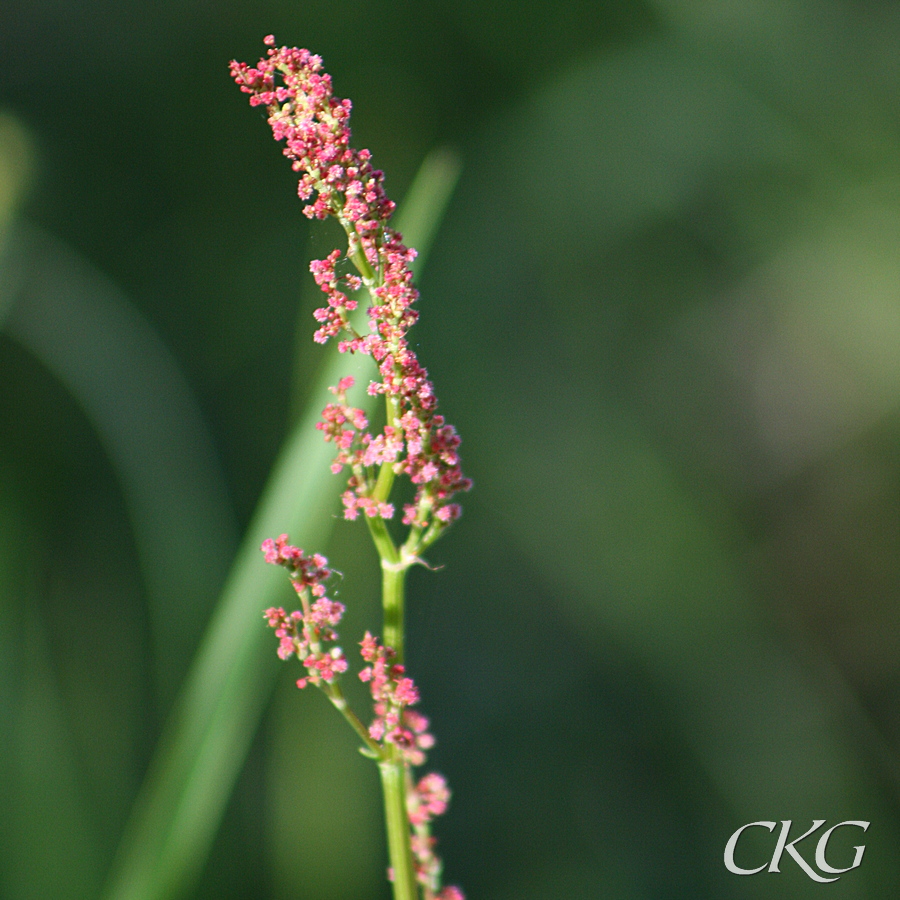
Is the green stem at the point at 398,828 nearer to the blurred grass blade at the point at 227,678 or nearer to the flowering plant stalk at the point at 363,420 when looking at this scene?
the flowering plant stalk at the point at 363,420

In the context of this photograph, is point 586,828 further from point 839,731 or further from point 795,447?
point 795,447

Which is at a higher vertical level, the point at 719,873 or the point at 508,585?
the point at 508,585

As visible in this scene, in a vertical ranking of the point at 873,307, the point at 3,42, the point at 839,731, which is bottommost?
the point at 839,731

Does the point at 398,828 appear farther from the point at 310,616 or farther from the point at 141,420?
the point at 141,420

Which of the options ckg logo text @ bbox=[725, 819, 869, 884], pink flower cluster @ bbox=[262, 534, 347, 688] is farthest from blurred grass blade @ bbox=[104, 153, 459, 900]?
ckg logo text @ bbox=[725, 819, 869, 884]

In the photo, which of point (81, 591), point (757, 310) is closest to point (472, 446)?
point (757, 310)

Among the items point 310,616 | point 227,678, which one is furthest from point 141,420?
point 310,616

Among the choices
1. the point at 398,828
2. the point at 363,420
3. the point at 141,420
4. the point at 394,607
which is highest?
the point at 141,420

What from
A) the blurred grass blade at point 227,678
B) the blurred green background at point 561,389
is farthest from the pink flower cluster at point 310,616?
the blurred green background at point 561,389
